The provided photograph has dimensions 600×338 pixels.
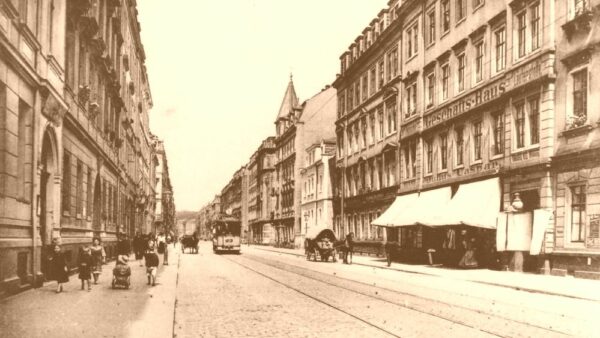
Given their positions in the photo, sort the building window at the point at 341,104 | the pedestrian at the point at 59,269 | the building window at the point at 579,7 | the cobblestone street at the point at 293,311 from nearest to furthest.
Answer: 1. the cobblestone street at the point at 293,311
2. the pedestrian at the point at 59,269
3. the building window at the point at 579,7
4. the building window at the point at 341,104

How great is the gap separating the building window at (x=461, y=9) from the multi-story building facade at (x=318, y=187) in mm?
27203

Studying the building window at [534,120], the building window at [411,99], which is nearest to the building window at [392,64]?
the building window at [411,99]

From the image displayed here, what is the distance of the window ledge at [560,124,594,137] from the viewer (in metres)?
21.5

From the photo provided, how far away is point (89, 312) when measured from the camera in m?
13.0

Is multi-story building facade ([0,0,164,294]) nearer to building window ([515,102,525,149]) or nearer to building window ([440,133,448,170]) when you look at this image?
building window ([515,102,525,149])

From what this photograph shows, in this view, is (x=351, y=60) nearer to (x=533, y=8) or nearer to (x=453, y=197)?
(x=453, y=197)

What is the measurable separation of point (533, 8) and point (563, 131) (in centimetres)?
526

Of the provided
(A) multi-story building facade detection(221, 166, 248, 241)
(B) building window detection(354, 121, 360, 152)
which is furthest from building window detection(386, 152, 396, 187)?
(A) multi-story building facade detection(221, 166, 248, 241)

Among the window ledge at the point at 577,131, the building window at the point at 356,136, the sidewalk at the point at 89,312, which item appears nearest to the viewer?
the sidewalk at the point at 89,312

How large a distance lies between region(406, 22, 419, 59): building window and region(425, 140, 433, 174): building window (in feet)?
18.5

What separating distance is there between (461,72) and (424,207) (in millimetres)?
6798

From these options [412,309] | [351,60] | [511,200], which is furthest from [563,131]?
[351,60]

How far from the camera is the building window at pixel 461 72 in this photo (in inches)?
1249

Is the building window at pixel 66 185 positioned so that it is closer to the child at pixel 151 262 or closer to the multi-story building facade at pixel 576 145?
the child at pixel 151 262
